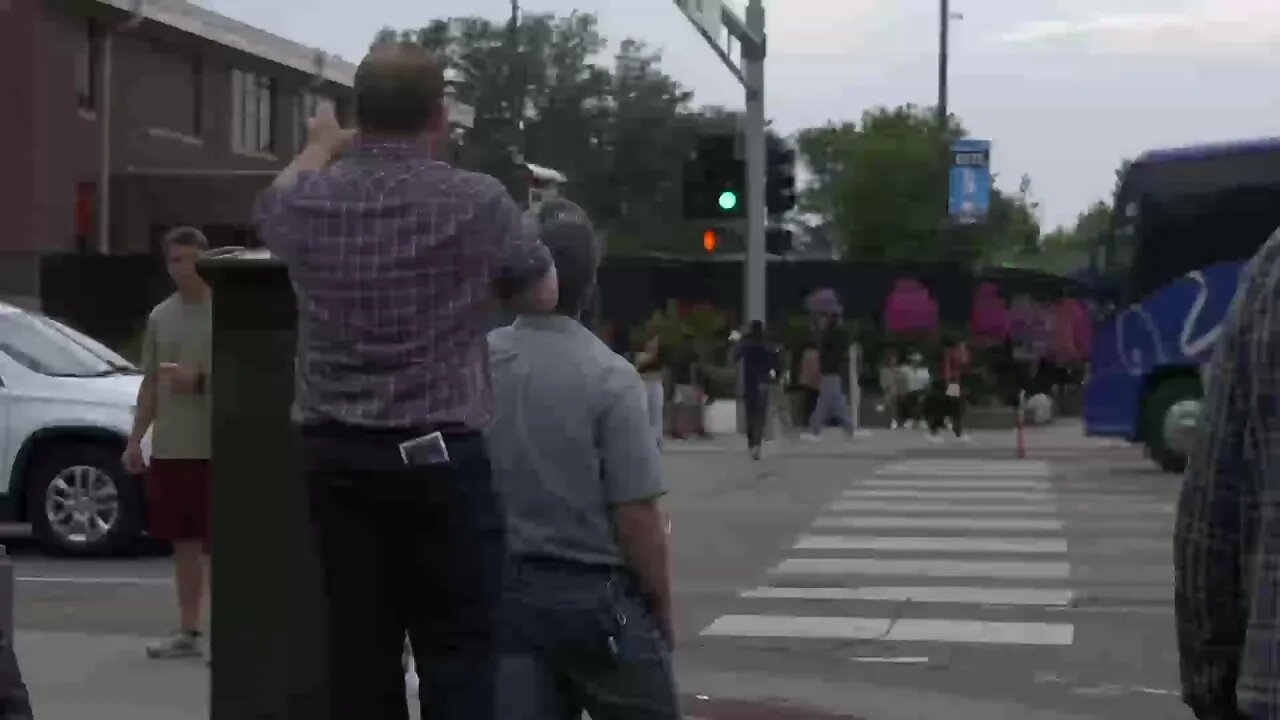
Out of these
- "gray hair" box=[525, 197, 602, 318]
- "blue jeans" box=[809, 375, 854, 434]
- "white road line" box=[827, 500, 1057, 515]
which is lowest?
"white road line" box=[827, 500, 1057, 515]

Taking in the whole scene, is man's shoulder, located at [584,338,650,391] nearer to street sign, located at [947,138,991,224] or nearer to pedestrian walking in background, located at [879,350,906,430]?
pedestrian walking in background, located at [879,350,906,430]

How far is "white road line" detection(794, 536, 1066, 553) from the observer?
15.3 meters

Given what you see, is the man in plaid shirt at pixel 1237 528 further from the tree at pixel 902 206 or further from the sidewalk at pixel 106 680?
the tree at pixel 902 206

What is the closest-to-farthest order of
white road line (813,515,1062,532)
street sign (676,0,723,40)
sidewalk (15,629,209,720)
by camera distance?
sidewalk (15,629,209,720) → white road line (813,515,1062,532) → street sign (676,0,723,40)

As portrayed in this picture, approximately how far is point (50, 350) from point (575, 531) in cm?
1056

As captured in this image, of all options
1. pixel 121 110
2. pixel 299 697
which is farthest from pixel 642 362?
pixel 121 110

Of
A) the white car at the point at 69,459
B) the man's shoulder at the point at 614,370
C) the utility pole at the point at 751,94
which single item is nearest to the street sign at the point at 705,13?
the utility pole at the point at 751,94

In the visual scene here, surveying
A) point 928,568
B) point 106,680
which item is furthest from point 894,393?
point 106,680

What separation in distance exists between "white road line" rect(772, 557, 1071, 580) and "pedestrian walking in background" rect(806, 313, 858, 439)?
12.5 metres

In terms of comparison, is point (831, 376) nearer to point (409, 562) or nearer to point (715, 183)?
point (715, 183)

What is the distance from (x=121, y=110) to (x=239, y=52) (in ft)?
12.7

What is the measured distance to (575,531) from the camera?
4555 millimetres

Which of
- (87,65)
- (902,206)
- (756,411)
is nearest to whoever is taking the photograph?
(756,411)

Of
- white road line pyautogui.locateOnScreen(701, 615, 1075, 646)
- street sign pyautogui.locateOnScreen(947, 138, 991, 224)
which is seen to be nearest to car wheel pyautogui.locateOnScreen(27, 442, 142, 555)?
white road line pyautogui.locateOnScreen(701, 615, 1075, 646)
